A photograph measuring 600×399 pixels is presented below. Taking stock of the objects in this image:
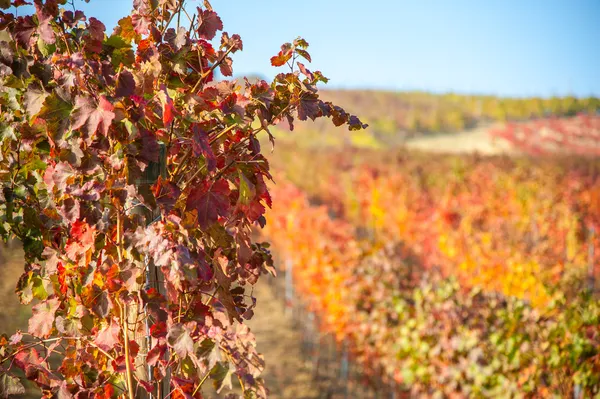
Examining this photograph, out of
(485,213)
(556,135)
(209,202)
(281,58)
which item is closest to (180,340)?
(209,202)

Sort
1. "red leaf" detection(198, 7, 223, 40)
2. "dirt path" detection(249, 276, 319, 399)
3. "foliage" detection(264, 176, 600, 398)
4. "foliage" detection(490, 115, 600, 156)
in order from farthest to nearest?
"foliage" detection(490, 115, 600, 156) < "dirt path" detection(249, 276, 319, 399) < "foliage" detection(264, 176, 600, 398) < "red leaf" detection(198, 7, 223, 40)

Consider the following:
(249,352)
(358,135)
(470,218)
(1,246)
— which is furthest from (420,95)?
(249,352)

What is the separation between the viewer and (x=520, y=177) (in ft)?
58.4

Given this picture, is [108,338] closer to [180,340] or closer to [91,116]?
[180,340]

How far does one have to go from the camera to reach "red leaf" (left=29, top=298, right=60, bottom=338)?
4.85 feet

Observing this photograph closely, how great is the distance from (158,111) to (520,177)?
1853 cm

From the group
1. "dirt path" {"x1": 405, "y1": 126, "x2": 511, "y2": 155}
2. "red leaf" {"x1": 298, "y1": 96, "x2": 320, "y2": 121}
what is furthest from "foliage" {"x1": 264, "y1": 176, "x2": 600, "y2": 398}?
"dirt path" {"x1": 405, "y1": 126, "x2": 511, "y2": 155}

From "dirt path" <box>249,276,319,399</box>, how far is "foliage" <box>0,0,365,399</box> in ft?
20.6

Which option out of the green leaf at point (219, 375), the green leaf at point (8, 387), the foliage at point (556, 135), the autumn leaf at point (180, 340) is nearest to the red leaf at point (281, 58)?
the autumn leaf at point (180, 340)

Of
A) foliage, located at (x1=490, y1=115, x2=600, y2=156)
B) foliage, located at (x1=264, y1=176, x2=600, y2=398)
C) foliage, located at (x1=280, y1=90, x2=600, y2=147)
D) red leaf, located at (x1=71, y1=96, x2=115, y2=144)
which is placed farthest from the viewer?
foliage, located at (x1=280, y1=90, x2=600, y2=147)

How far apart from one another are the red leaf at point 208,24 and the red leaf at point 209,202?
430 mm

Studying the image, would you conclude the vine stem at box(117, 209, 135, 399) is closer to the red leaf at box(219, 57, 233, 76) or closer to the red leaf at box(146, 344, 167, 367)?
the red leaf at box(146, 344, 167, 367)

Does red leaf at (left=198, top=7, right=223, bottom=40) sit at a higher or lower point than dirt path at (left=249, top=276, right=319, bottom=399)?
higher

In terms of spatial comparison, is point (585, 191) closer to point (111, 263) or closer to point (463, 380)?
point (463, 380)
